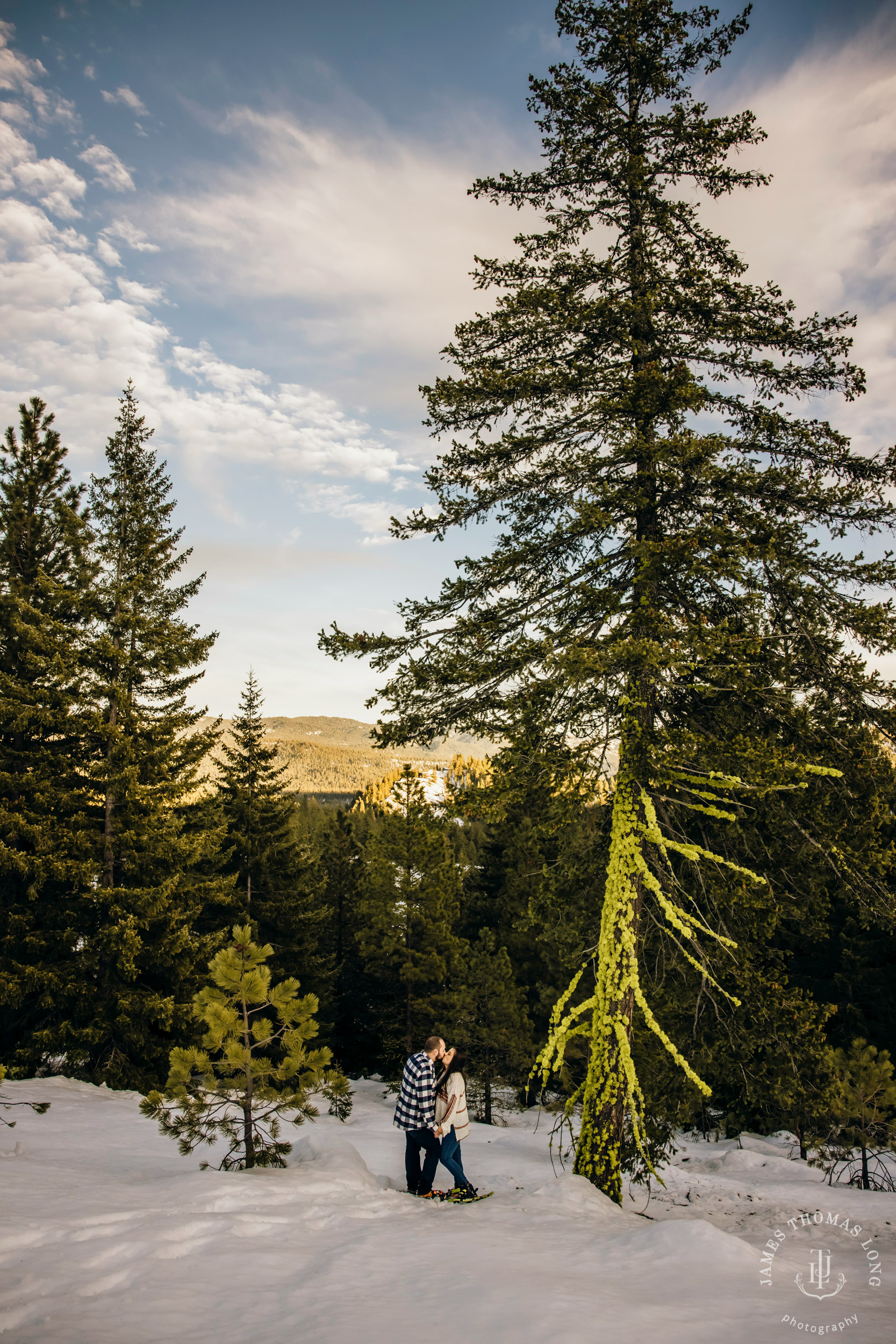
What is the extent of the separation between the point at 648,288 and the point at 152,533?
531 inches

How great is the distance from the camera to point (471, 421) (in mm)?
8484

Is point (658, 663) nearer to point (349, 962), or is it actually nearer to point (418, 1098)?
point (418, 1098)

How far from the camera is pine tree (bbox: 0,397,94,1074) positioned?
13.4 m

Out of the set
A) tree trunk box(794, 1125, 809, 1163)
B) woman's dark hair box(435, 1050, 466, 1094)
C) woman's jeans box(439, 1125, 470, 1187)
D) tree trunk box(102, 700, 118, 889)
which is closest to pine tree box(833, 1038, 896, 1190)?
tree trunk box(794, 1125, 809, 1163)

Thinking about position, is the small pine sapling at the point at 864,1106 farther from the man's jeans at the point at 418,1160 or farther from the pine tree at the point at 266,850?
the pine tree at the point at 266,850

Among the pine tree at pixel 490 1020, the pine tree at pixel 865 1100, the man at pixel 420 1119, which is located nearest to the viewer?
the man at pixel 420 1119

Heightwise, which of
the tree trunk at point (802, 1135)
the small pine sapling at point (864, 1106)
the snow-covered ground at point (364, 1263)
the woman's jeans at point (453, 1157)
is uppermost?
the snow-covered ground at point (364, 1263)

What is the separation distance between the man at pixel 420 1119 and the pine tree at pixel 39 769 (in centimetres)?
1002

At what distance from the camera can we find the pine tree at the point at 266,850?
798 inches

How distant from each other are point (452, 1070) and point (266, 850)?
14845 mm

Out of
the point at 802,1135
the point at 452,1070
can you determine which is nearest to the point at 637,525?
the point at 452,1070

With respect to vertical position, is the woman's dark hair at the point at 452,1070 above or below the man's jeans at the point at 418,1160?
above

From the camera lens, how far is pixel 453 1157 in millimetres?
6590

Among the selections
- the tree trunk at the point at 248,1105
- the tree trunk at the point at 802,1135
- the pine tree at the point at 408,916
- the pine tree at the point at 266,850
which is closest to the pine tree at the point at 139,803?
the pine tree at the point at 266,850
